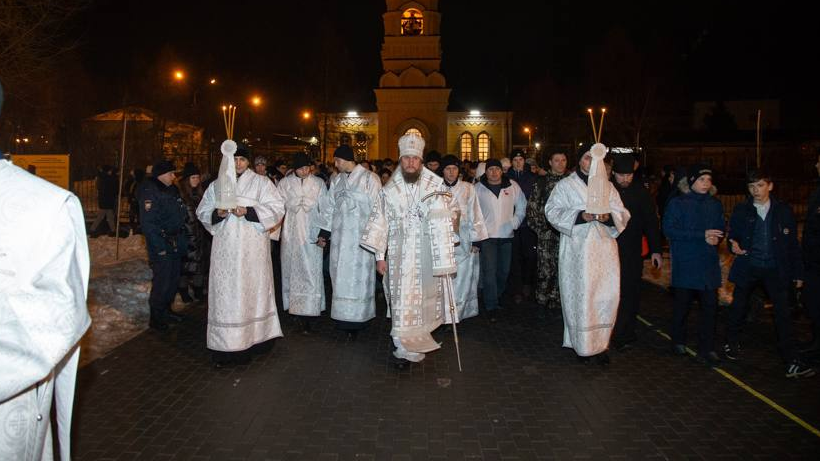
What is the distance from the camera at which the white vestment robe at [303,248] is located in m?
8.18

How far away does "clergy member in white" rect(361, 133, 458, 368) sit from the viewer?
663 centimetres

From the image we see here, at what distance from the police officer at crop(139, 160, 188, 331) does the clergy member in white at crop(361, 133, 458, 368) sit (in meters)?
3.35

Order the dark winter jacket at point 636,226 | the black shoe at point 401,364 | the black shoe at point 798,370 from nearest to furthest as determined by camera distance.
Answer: the black shoe at point 798,370 < the black shoe at point 401,364 < the dark winter jacket at point 636,226

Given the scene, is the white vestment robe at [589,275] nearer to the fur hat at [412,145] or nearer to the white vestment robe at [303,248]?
the fur hat at [412,145]

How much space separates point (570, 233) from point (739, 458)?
2.93m

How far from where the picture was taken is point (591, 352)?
6.62m

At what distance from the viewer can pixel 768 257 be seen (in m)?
6.53

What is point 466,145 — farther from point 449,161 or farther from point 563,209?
point 563,209

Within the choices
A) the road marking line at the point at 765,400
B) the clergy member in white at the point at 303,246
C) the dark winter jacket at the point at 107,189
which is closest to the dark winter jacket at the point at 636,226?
the road marking line at the point at 765,400

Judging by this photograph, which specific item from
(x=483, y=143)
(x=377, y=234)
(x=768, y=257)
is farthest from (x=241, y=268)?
(x=483, y=143)

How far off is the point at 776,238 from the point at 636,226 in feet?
4.95

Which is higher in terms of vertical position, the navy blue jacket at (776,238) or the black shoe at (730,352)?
the navy blue jacket at (776,238)

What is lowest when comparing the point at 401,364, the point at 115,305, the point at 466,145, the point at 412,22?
the point at 401,364

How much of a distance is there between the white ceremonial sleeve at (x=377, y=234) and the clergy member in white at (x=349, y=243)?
97 cm
